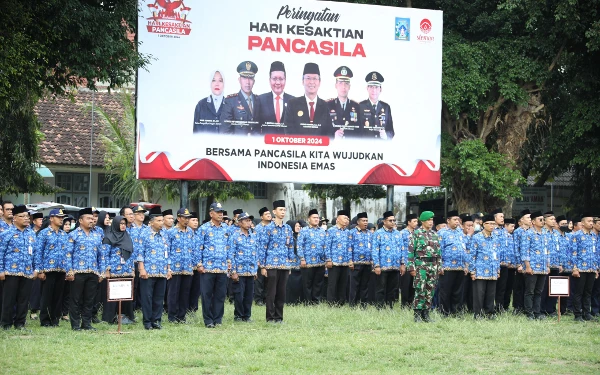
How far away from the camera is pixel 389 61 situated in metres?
20.6

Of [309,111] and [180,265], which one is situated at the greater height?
[309,111]

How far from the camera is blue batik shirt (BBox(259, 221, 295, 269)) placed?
14.6 metres

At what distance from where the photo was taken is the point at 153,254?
13688 millimetres

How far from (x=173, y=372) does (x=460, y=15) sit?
17057 millimetres

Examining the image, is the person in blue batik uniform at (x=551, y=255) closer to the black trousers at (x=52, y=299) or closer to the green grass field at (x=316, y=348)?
the green grass field at (x=316, y=348)

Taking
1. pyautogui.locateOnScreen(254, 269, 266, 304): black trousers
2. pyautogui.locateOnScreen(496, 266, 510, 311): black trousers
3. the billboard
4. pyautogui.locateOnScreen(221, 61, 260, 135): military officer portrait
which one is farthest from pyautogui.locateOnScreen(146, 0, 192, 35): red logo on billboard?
pyautogui.locateOnScreen(496, 266, 510, 311): black trousers

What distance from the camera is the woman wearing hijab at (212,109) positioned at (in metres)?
19.2

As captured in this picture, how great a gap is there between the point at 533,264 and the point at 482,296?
1226mm

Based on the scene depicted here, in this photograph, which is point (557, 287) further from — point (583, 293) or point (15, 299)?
point (15, 299)

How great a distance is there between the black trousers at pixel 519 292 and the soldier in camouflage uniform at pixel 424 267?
274cm

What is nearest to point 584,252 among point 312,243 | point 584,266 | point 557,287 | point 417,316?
point 584,266

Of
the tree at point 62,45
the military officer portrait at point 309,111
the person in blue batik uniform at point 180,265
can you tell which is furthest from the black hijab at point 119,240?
the military officer portrait at point 309,111

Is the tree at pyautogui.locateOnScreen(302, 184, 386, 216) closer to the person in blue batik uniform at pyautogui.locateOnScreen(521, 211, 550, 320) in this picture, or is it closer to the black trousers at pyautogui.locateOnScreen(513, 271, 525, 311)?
the black trousers at pyautogui.locateOnScreen(513, 271, 525, 311)

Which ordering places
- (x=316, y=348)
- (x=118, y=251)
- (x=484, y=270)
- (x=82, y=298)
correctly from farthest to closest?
(x=484, y=270) < (x=118, y=251) < (x=82, y=298) < (x=316, y=348)
